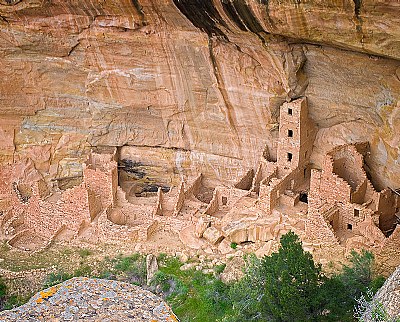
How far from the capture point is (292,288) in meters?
10.4

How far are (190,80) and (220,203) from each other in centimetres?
260

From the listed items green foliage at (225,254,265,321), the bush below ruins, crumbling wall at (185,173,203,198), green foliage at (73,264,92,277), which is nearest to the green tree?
the bush below ruins

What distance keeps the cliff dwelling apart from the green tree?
2096 millimetres

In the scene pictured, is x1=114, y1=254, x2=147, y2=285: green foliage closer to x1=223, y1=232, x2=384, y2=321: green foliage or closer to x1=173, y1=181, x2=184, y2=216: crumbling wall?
x1=173, y1=181, x2=184, y2=216: crumbling wall

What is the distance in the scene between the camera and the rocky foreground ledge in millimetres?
6324

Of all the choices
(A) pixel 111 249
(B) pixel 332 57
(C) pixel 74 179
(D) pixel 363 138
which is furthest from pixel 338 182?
(C) pixel 74 179

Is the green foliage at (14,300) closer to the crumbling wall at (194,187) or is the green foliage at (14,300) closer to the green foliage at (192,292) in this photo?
the green foliage at (192,292)

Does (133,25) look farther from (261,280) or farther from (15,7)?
(261,280)

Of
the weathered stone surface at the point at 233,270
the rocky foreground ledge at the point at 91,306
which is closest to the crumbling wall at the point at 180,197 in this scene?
the weathered stone surface at the point at 233,270

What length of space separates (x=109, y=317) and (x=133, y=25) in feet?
28.1

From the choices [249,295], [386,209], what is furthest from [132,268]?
[386,209]

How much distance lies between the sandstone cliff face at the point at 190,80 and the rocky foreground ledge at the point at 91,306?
5.42 m

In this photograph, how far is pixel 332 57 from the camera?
12930mm

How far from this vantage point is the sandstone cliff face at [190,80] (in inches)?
460
